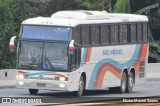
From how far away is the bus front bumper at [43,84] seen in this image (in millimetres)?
26609

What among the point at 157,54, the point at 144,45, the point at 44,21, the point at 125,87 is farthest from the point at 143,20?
the point at 157,54

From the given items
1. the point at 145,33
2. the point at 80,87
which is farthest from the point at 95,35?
the point at 145,33

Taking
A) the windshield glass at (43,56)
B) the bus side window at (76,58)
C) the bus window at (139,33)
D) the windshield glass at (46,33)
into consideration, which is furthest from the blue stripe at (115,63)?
the windshield glass at (46,33)

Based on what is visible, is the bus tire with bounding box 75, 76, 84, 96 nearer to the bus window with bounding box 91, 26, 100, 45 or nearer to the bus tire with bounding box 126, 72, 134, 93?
the bus window with bounding box 91, 26, 100, 45

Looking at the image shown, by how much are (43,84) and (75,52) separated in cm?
163

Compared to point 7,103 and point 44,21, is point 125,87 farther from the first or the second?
point 7,103

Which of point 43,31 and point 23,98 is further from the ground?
point 43,31

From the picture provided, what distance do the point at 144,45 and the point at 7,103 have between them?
10984 mm

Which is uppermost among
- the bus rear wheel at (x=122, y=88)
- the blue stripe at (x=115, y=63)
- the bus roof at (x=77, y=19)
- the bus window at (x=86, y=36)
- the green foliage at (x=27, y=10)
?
the green foliage at (x=27, y=10)

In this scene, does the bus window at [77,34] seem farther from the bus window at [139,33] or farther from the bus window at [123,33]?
the bus window at [139,33]

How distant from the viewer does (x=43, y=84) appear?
87.9 feet

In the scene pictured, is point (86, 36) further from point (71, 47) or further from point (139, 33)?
point (139, 33)

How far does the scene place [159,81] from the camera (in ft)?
143

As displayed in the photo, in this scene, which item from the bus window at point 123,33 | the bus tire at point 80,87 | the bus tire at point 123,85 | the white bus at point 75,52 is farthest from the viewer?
the bus tire at point 123,85
